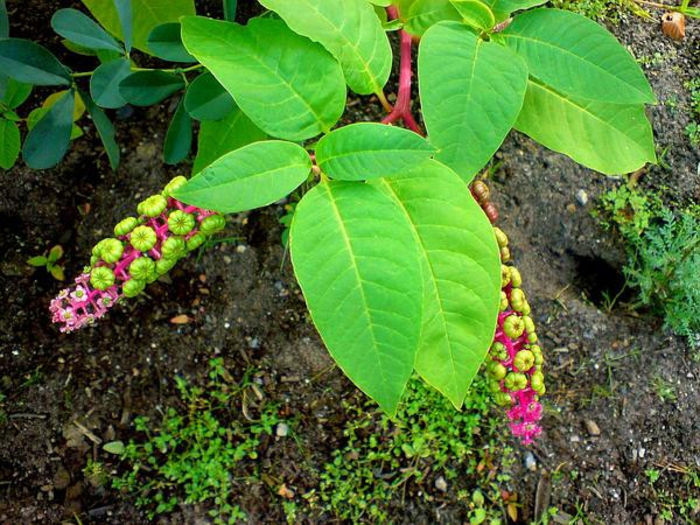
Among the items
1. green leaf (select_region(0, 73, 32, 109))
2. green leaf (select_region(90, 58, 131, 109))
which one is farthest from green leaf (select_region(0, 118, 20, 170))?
green leaf (select_region(90, 58, 131, 109))

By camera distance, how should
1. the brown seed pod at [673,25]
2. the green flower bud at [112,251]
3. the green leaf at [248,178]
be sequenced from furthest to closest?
the brown seed pod at [673,25] → the green flower bud at [112,251] → the green leaf at [248,178]

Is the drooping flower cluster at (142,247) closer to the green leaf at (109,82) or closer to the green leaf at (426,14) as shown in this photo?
the green leaf at (109,82)

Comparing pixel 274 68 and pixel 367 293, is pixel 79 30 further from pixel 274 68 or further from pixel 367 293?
pixel 367 293

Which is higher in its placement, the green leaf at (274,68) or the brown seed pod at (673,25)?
the green leaf at (274,68)

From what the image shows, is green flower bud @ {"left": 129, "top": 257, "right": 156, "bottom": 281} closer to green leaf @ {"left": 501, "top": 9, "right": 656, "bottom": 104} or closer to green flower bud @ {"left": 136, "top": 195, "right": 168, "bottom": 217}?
green flower bud @ {"left": 136, "top": 195, "right": 168, "bottom": 217}

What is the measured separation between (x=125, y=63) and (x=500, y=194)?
1278mm

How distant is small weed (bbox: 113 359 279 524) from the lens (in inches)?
78.3

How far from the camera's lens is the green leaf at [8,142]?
1.60m

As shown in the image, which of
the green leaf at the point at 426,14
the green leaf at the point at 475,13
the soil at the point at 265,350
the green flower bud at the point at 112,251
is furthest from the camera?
the soil at the point at 265,350

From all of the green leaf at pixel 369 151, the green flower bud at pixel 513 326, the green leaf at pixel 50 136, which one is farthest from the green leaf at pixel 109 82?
the green flower bud at pixel 513 326

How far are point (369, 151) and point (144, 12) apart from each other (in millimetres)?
838

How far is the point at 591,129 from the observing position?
5.02 feet

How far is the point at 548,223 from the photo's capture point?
2.23 meters

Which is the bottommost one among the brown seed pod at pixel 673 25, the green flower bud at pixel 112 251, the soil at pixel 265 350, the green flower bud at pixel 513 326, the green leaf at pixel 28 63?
the soil at pixel 265 350
